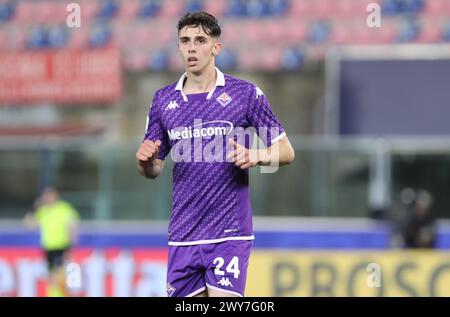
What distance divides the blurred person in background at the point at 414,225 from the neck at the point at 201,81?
9.94 meters

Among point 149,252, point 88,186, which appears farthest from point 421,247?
point 88,186

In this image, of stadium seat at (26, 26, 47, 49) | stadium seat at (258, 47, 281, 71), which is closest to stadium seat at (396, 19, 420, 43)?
stadium seat at (258, 47, 281, 71)

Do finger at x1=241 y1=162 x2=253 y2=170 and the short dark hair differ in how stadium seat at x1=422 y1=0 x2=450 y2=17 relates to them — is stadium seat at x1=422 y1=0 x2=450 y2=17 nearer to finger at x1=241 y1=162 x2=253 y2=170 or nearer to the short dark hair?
the short dark hair

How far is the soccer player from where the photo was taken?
513cm

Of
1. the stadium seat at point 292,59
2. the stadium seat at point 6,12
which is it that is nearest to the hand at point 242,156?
the stadium seat at point 292,59

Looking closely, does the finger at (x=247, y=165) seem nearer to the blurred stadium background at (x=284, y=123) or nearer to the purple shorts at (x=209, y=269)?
the purple shorts at (x=209, y=269)

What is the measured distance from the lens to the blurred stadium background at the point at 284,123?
1342cm

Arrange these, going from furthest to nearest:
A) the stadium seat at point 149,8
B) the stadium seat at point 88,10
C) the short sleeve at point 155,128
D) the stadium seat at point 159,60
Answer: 1. the stadium seat at point 88,10
2. the stadium seat at point 149,8
3. the stadium seat at point 159,60
4. the short sleeve at point 155,128

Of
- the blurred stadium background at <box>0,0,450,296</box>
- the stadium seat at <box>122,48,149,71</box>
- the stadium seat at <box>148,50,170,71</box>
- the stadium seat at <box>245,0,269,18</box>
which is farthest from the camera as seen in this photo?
the stadium seat at <box>245,0,269,18</box>

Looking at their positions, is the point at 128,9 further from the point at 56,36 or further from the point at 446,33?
the point at 446,33

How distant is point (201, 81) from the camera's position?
5262mm

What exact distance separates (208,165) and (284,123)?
1478 cm

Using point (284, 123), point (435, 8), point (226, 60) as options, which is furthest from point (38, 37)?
point (435, 8)
